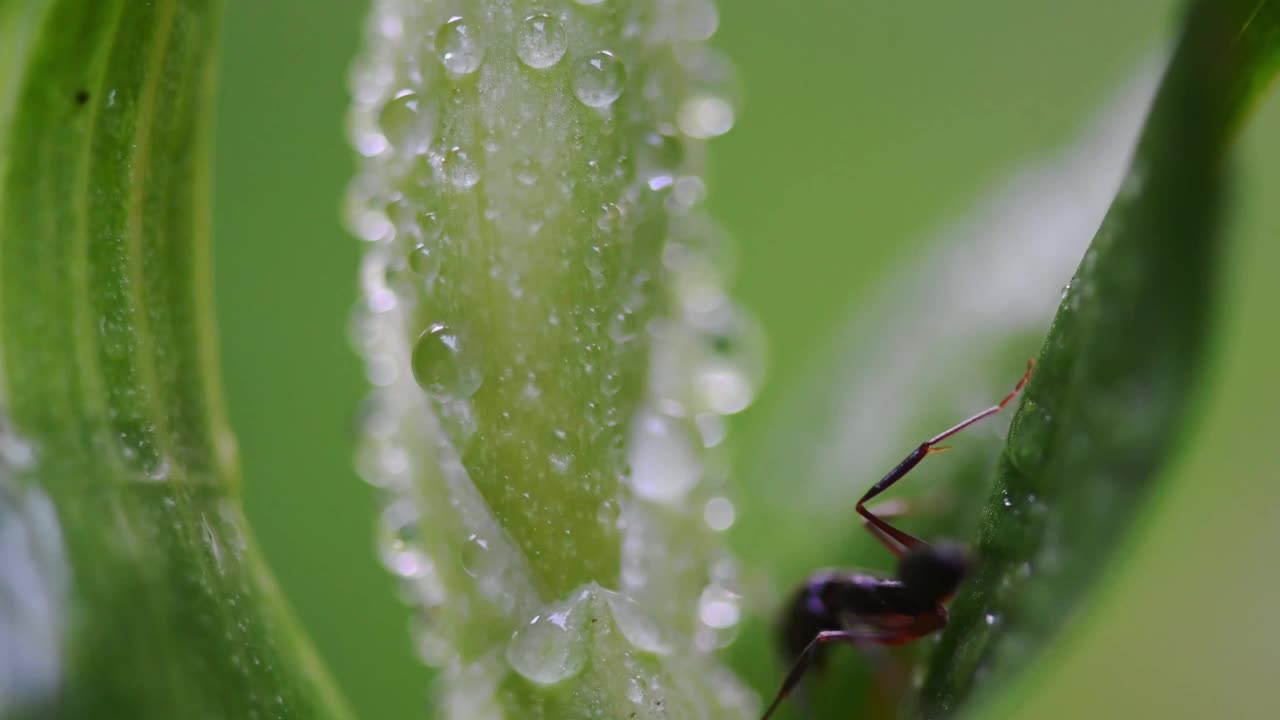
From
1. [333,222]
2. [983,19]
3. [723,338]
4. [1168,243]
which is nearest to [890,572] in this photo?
[723,338]

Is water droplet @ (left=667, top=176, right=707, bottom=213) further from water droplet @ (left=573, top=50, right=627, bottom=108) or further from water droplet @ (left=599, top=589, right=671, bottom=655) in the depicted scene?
water droplet @ (left=599, top=589, right=671, bottom=655)

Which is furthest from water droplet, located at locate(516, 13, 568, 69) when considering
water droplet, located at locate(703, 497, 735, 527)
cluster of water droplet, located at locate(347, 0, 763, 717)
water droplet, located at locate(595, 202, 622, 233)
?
water droplet, located at locate(703, 497, 735, 527)

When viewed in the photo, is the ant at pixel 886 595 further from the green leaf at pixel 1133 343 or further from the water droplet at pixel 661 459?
the green leaf at pixel 1133 343

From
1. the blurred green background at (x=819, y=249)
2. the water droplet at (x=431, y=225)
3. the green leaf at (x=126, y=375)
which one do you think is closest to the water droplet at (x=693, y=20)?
the water droplet at (x=431, y=225)

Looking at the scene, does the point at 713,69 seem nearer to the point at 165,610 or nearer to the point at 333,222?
the point at 165,610

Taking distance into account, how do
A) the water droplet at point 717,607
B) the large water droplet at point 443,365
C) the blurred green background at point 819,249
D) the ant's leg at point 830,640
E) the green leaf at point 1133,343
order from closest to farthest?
the green leaf at point 1133,343 → the large water droplet at point 443,365 → the water droplet at point 717,607 → the ant's leg at point 830,640 → the blurred green background at point 819,249

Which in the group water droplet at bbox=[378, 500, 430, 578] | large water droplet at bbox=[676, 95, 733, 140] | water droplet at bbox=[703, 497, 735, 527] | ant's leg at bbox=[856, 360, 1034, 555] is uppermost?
large water droplet at bbox=[676, 95, 733, 140]
